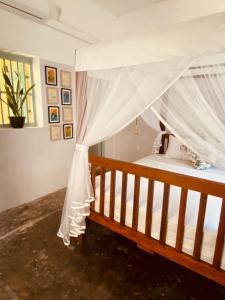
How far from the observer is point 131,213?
168cm

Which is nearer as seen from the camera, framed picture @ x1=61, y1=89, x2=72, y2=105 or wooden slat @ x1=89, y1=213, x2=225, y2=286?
wooden slat @ x1=89, y1=213, x2=225, y2=286

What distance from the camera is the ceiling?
309 cm

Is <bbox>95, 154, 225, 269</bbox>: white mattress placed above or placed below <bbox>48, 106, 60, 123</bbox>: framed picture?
below

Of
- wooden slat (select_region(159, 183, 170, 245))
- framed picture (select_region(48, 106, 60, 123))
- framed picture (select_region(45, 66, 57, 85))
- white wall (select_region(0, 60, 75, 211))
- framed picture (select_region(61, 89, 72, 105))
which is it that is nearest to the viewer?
wooden slat (select_region(159, 183, 170, 245))

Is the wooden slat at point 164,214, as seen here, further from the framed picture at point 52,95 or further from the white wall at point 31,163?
the framed picture at point 52,95

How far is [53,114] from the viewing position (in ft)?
9.39

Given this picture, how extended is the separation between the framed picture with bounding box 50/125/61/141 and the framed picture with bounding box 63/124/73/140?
0.31 ft

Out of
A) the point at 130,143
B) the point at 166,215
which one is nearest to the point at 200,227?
the point at 166,215

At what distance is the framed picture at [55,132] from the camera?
2.89 meters

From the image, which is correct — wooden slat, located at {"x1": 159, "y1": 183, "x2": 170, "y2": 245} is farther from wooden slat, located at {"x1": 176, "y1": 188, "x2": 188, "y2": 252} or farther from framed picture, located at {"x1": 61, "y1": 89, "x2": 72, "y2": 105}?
framed picture, located at {"x1": 61, "y1": 89, "x2": 72, "y2": 105}

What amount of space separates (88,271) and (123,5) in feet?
11.9

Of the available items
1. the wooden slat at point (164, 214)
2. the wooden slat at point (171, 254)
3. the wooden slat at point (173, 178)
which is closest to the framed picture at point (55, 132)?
the wooden slat at point (173, 178)

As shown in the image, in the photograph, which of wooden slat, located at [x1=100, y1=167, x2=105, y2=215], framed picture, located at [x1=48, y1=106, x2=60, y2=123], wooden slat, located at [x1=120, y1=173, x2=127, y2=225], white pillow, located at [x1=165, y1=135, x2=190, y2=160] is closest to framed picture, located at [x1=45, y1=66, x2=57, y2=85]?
framed picture, located at [x1=48, y1=106, x2=60, y2=123]

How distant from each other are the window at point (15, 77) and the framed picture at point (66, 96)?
16.4 inches
